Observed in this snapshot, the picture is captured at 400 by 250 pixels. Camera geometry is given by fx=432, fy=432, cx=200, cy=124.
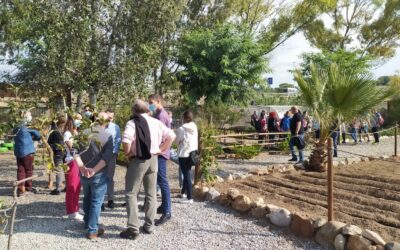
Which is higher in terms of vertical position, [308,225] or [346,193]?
[346,193]

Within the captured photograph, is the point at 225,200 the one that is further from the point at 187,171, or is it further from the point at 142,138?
the point at 142,138

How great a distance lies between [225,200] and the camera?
21.0 ft

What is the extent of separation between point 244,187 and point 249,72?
9.90 m

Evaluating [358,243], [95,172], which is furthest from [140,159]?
[358,243]

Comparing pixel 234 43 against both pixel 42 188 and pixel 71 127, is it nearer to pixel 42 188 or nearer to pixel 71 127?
pixel 42 188

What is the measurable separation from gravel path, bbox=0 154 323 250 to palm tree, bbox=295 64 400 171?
3.48 m

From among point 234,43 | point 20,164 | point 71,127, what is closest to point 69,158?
point 71,127

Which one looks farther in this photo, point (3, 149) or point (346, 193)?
point (3, 149)

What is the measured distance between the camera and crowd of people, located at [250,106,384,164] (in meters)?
10.8

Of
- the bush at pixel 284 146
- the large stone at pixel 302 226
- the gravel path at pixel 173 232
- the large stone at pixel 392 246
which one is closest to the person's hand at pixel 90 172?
the gravel path at pixel 173 232

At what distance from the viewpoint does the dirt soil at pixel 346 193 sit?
5570 millimetres

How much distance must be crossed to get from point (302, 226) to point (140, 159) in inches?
79.8

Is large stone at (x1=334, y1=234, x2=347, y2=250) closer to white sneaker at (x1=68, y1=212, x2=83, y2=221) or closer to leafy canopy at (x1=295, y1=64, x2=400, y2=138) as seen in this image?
white sneaker at (x1=68, y1=212, x2=83, y2=221)

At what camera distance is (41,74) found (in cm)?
838
